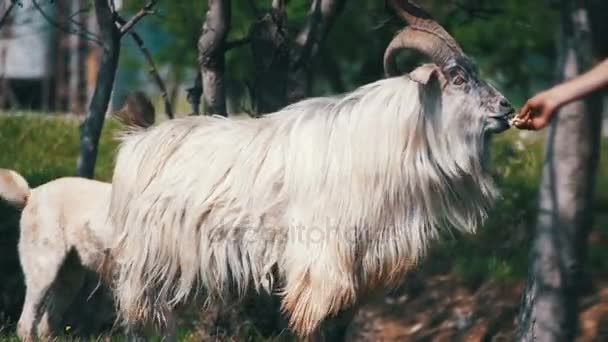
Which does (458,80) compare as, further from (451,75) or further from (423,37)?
(423,37)

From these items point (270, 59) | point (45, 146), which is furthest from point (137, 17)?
point (45, 146)

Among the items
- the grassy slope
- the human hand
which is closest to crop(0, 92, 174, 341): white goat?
the grassy slope

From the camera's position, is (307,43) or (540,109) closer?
(540,109)

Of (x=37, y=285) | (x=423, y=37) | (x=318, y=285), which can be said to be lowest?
(x=37, y=285)

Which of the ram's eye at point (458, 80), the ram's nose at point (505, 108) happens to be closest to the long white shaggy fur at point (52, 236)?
the ram's eye at point (458, 80)

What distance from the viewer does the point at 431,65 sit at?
22.0 ft

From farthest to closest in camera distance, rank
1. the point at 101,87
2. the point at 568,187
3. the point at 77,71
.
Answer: the point at 77,71, the point at 101,87, the point at 568,187

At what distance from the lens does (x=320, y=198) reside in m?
6.70

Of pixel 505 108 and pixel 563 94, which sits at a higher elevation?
pixel 563 94

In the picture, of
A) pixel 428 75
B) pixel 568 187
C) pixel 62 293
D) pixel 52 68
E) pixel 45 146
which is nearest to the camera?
pixel 568 187

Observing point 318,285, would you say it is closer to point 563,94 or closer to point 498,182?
point 563,94

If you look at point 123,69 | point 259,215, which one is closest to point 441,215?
point 259,215

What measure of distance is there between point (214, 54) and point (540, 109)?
3.83 metres

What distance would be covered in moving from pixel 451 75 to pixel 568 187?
1299 mm
